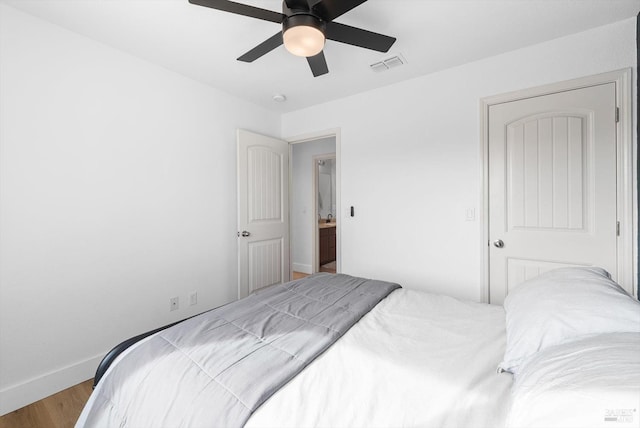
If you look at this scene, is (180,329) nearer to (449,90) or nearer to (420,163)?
(420,163)

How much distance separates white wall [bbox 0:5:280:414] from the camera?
1.75 m

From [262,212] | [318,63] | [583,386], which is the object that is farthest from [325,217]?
[583,386]

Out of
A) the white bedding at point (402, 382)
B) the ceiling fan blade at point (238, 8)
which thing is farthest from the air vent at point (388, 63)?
the white bedding at point (402, 382)

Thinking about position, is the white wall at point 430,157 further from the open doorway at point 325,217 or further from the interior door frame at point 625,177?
the open doorway at point 325,217

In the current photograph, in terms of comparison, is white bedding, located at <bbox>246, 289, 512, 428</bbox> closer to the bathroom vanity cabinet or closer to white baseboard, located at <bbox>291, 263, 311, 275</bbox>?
white baseboard, located at <bbox>291, 263, 311, 275</bbox>

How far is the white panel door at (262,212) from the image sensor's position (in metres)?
3.08

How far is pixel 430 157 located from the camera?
2.64 m

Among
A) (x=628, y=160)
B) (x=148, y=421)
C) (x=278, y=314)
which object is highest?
(x=628, y=160)

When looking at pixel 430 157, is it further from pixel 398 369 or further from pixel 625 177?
pixel 398 369

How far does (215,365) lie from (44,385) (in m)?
1.80

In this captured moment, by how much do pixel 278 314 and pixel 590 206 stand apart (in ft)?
7.49

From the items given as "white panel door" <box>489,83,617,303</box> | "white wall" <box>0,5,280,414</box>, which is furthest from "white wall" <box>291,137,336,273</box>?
"white panel door" <box>489,83,617,303</box>

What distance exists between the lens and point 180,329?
4.08 ft

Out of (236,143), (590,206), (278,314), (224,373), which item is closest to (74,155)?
(236,143)
